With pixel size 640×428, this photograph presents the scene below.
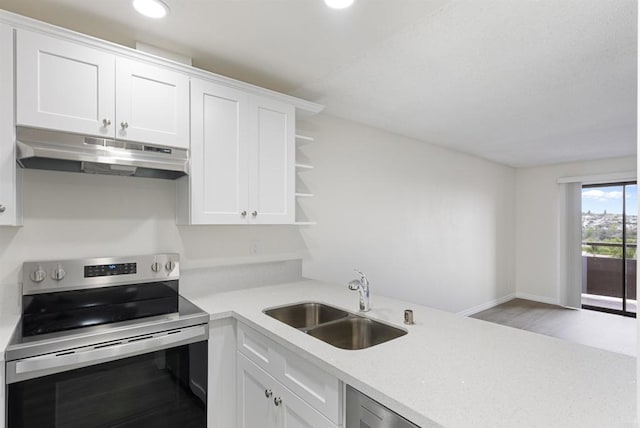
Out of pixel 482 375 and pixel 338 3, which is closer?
pixel 482 375

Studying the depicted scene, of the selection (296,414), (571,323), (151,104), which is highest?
(151,104)

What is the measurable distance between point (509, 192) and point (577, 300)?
206cm

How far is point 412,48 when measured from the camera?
1.93 metres

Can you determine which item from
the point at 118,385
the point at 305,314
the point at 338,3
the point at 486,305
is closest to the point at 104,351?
the point at 118,385

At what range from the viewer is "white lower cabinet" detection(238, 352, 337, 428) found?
1249 millimetres

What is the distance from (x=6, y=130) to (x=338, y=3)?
158 cm

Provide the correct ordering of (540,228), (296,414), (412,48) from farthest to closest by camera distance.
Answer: (540,228)
(412,48)
(296,414)

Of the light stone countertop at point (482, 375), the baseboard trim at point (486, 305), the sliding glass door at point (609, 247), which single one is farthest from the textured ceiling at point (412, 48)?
the baseboard trim at point (486, 305)

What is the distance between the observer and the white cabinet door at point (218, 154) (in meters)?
1.91

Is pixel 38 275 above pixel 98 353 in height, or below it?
above

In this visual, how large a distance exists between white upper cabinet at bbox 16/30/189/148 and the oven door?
1028mm

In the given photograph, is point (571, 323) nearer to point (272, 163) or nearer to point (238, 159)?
point (272, 163)

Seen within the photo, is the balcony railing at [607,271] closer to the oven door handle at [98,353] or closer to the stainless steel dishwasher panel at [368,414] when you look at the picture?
the stainless steel dishwasher panel at [368,414]

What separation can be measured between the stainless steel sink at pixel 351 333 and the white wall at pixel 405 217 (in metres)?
1.19
